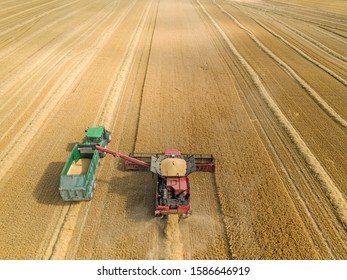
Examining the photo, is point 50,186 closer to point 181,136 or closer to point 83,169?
point 83,169

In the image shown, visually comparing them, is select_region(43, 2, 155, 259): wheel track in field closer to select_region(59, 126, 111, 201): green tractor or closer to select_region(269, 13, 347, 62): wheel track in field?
select_region(59, 126, 111, 201): green tractor

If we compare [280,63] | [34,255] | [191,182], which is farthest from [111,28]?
[34,255]

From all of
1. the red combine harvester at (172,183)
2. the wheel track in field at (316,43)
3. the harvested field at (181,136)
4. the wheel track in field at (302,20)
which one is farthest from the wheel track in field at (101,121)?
the wheel track in field at (302,20)

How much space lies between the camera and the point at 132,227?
11.2 meters

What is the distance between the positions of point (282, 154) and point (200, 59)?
626 inches

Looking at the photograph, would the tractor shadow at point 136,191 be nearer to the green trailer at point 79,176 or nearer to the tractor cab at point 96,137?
the green trailer at point 79,176

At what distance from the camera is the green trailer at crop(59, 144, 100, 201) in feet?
37.9

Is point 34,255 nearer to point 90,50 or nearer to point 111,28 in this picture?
point 90,50

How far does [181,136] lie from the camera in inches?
644

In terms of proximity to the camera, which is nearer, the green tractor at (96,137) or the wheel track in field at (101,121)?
the wheel track in field at (101,121)

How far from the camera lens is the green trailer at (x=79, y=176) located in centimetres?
1155

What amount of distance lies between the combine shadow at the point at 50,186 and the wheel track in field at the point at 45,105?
226cm

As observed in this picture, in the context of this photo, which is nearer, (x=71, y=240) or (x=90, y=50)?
(x=71, y=240)

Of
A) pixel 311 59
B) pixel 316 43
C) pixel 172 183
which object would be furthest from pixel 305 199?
pixel 316 43
